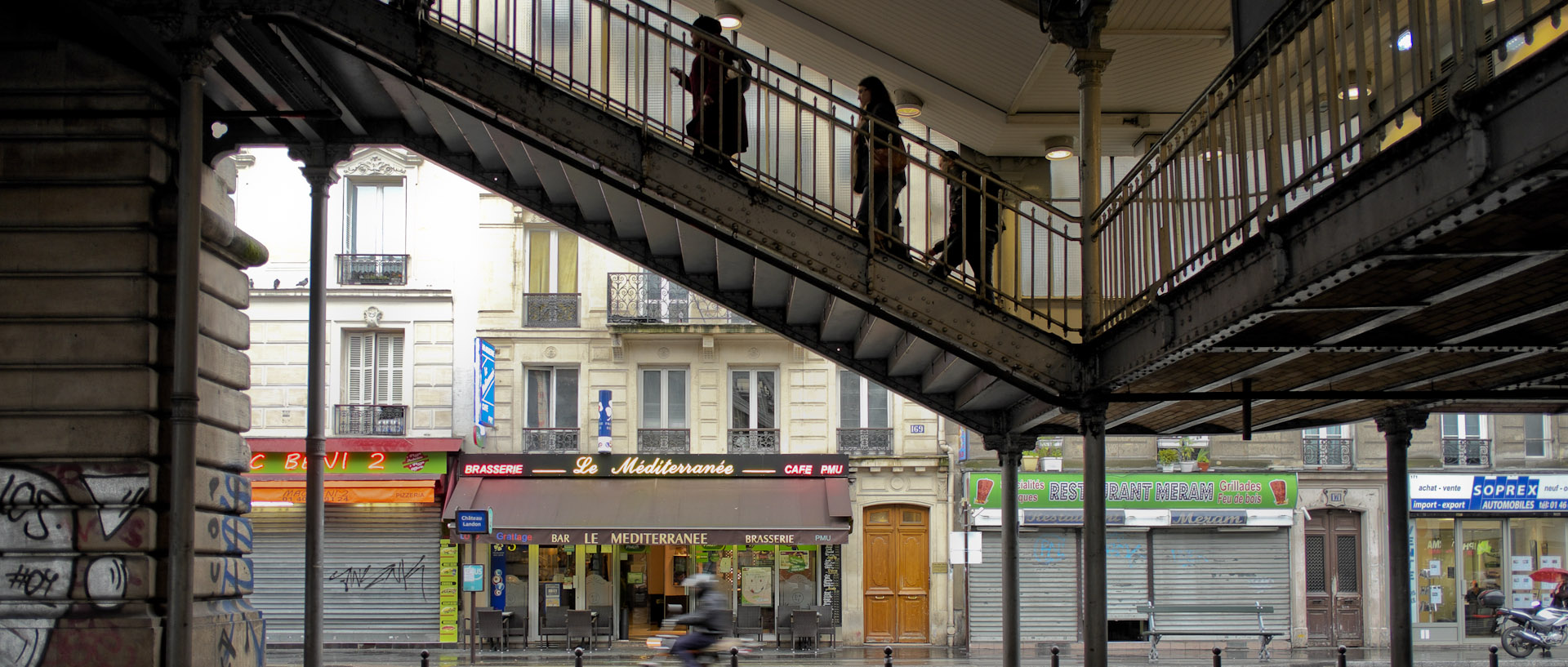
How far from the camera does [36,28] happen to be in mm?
9500

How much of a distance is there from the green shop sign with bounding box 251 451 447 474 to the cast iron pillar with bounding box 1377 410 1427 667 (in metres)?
18.6

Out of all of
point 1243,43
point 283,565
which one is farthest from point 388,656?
point 1243,43

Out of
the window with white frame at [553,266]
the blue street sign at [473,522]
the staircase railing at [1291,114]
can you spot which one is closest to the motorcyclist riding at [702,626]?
the staircase railing at [1291,114]

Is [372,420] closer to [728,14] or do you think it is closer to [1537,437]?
[728,14]

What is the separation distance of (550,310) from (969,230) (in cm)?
1709

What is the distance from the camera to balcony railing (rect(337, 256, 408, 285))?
1061 inches

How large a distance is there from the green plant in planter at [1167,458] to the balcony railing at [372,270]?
16122mm

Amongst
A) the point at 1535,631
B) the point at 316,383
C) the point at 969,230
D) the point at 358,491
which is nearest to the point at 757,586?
the point at 358,491

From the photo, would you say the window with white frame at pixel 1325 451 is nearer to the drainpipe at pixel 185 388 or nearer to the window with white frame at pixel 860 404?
the window with white frame at pixel 860 404

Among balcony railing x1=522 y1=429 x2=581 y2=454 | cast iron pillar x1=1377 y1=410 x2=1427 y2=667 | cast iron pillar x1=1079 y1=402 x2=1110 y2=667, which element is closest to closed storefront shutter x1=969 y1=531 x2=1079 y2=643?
balcony railing x1=522 y1=429 x2=581 y2=454

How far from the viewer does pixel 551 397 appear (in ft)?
89.4

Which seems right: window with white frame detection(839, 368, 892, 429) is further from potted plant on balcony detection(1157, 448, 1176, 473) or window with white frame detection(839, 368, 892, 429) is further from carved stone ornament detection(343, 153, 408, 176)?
carved stone ornament detection(343, 153, 408, 176)

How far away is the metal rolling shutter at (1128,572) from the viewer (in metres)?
26.8

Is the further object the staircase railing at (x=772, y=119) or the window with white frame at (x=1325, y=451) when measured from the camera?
the window with white frame at (x=1325, y=451)
